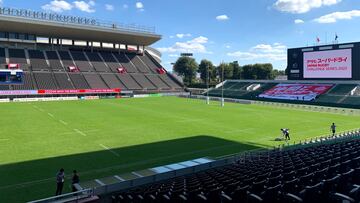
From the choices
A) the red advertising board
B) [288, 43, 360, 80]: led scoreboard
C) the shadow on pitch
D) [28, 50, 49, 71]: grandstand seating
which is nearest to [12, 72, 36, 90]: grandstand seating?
the red advertising board

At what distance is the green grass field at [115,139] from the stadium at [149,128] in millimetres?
117

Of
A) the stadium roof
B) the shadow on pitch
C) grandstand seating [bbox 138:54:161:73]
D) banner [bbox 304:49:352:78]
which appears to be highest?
the stadium roof

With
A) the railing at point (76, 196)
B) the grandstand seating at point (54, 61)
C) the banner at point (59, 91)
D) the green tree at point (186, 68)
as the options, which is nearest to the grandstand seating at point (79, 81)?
the banner at point (59, 91)

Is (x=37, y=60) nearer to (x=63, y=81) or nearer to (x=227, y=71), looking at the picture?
(x=63, y=81)

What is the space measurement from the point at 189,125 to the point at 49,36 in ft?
222

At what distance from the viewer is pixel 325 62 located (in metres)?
63.1

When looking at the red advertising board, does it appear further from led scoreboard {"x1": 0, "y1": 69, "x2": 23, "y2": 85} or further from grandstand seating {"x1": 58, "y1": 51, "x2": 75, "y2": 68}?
grandstand seating {"x1": 58, "y1": 51, "x2": 75, "y2": 68}

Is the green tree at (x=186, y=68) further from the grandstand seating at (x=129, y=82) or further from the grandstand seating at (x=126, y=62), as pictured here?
the grandstand seating at (x=129, y=82)

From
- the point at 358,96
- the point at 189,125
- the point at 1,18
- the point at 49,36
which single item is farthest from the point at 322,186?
the point at 49,36

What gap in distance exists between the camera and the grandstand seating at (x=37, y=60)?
83619mm

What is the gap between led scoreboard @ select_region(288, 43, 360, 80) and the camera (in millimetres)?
59594

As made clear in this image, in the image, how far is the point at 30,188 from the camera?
57.2 feet

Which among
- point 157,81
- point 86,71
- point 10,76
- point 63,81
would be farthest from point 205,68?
point 10,76

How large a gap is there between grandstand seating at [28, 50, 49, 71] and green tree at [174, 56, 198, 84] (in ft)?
232
